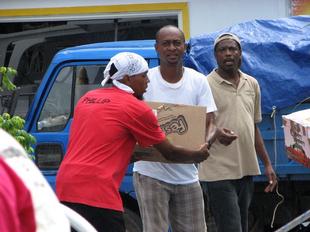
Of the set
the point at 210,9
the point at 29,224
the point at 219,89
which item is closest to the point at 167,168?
the point at 219,89

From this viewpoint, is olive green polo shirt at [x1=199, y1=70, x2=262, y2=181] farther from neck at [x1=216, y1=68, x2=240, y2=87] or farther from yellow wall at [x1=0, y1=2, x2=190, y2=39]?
yellow wall at [x1=0, y1=2, x2=190, y2=39]

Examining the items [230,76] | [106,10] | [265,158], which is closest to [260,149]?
[265,158]

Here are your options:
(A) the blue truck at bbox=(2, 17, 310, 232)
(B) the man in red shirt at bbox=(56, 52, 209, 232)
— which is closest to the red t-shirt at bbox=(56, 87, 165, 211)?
(B) the man in red shirt at bbox=(56, 52, 209, 232)

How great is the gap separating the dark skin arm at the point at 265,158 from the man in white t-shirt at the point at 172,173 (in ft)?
1.69

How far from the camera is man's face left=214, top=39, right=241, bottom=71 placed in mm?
4711

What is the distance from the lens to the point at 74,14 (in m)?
9.64

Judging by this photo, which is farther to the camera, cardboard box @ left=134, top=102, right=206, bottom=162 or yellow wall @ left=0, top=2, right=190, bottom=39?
yellow wall @ left=0, top=2, right=190, bottom=39

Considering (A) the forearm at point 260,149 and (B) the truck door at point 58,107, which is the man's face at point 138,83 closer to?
(A) the forearm at point 260,149

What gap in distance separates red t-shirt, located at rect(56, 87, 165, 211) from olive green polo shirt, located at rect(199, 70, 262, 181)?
1.14 meters

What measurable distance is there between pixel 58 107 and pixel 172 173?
1521mm

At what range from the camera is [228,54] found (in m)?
4.70

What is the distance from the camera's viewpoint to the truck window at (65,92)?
5.43m

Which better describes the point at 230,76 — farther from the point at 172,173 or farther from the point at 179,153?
the point at 179,153

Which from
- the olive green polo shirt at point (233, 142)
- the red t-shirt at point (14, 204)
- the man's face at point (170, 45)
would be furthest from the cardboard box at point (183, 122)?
the red t-shirt at point (14, 204)
